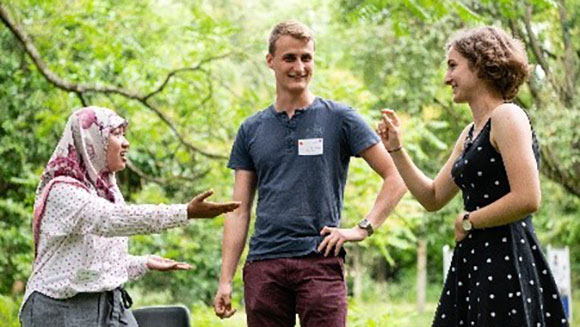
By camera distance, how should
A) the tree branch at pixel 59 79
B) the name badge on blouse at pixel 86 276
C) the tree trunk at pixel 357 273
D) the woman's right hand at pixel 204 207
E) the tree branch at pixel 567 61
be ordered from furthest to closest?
the tree trunk at pixel 357 273 < the tree branch at pixel 567 61 < the tree branch at pixel 59 79 < the name badge on blouse at pixel 86 276 < the woman's right hand at pixel 204 207

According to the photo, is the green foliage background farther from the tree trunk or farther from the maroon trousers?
the tree trunk

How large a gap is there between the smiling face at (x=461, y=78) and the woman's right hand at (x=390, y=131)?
0.21m

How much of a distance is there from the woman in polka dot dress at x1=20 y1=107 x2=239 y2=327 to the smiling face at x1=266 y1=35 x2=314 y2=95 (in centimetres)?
59

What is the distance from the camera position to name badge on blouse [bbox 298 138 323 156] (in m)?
3.47

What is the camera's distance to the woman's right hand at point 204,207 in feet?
9.86

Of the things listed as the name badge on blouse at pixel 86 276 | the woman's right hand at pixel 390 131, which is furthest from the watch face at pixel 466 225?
the name badge on blouse at pixel 86 276

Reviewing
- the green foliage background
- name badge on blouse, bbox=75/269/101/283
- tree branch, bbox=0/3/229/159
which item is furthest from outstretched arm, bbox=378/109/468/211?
tree branch, bbox=0/3/229/159

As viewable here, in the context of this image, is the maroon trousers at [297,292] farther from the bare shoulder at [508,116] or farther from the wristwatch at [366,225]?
the bare shoulder at [508,116]

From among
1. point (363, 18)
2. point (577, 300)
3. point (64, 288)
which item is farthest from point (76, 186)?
point (577, 300)

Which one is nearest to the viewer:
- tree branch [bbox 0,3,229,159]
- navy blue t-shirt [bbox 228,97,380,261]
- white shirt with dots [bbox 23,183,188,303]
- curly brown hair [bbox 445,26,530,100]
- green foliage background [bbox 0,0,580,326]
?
curly brown hair [bbox 445,26,530,100]

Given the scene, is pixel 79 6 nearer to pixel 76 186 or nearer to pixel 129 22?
pixel 129 22

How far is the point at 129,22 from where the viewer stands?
9.20 meters

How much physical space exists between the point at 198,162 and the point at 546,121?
4868 millimetres

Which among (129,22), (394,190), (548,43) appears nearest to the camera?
(394,190)
